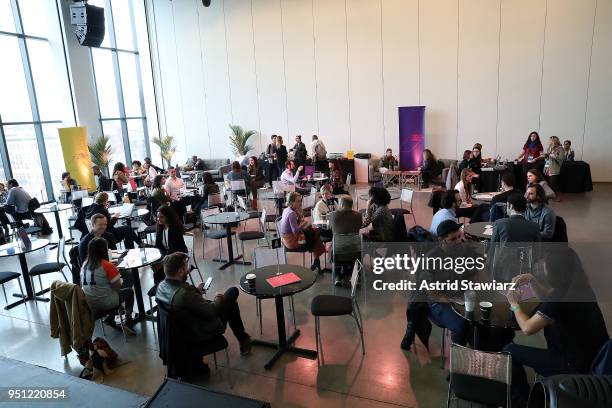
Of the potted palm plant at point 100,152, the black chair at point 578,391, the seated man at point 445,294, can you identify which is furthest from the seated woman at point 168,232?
the potted palm plant at point 100,152

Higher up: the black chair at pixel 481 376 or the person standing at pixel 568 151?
the person standing at pixel 568 151

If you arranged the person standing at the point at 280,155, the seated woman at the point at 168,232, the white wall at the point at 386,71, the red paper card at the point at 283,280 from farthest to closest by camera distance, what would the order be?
the person standing at the point at 280,155 → the white wall at the point at 386,71 → the seated woman at the point at 168,232 → the red paper card at the point at 283,280

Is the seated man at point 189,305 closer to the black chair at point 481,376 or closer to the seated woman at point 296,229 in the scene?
the black chair at point 481,376

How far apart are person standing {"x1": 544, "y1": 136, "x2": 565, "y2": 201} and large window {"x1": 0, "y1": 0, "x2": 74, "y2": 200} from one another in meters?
12.8

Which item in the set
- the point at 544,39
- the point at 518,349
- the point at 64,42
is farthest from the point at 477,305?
the point at 64,42

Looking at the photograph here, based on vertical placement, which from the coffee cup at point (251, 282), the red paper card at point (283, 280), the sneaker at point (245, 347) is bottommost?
the sneaker at point (245, 347)

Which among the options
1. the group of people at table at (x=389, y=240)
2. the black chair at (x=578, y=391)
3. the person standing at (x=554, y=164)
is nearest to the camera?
the black chair at (x=578, y=391)

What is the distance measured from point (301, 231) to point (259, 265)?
3.77 feet

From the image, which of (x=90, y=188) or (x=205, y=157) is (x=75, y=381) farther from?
(x=205, y=157)

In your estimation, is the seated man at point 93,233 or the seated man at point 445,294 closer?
the seated man at point 445,294

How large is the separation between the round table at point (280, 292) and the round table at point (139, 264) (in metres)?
1.21

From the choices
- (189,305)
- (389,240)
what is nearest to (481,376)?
(189,305)

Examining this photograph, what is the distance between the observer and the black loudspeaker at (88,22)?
8039 mm

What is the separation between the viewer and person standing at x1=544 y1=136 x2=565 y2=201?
10.0 m
